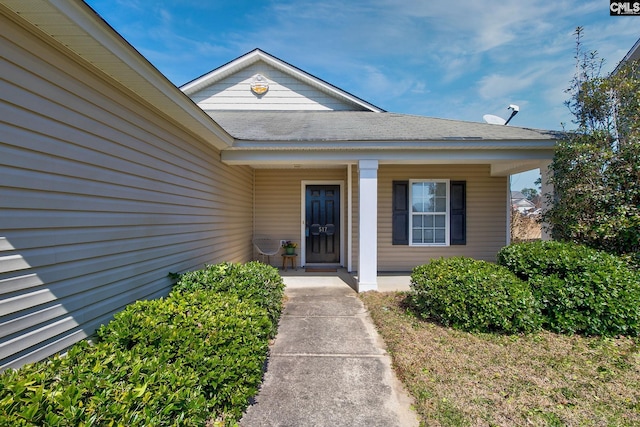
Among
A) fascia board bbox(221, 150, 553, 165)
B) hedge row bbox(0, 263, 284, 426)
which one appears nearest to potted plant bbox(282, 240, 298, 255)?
fascia board bbox(221, 150, 553, 165)

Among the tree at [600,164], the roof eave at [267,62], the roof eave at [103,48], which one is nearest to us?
the roof eave at [103,48]

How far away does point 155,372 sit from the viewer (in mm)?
1736

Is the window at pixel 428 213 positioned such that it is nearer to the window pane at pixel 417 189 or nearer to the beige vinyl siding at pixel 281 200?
the window pane at pixel 417 189

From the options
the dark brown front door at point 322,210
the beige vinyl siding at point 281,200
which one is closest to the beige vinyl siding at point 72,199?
the beige vinyl siding at point 281,200

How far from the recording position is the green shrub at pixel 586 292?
3523mm

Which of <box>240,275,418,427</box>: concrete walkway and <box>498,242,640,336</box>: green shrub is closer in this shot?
<box>240,275,418,427</box>: concrete walkway

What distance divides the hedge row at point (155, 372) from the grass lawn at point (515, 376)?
4.70ft

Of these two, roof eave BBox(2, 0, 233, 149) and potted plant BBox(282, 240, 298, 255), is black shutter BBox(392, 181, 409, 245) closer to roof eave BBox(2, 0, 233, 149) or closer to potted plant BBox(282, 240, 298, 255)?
potted plant BBox(282, 240, 298, 255)

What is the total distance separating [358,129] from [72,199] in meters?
4.76

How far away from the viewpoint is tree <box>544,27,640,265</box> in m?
4.17

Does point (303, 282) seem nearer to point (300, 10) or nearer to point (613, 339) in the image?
point (613, 339)

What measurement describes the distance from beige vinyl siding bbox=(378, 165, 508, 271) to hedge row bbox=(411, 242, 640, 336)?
3.03m

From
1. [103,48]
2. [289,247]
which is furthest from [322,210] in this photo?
[103,48]

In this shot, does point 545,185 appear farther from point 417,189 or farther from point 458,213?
point 417,189
